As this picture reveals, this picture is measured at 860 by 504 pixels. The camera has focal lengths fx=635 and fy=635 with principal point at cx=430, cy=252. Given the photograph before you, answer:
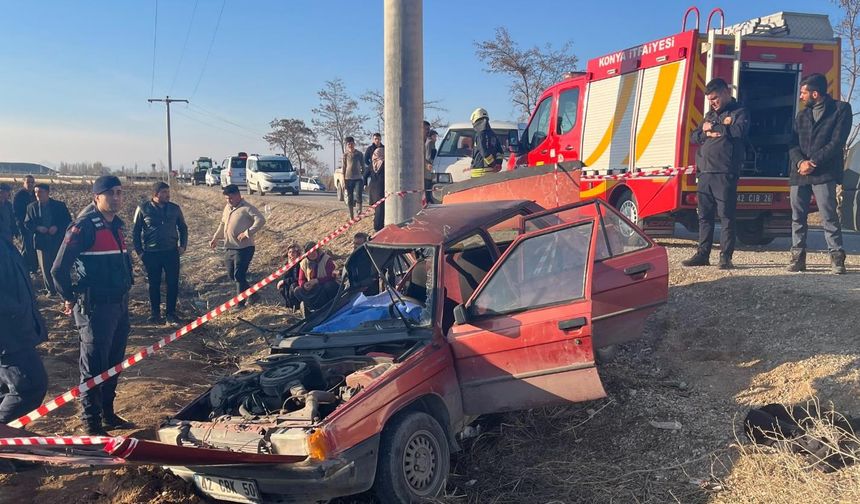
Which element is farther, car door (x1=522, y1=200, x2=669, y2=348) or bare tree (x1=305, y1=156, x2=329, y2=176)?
bare tree (x1=305, y1=156, x2=329, y2=176)

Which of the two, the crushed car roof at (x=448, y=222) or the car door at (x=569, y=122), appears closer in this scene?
the crushed car roof at (x=448, y=222)

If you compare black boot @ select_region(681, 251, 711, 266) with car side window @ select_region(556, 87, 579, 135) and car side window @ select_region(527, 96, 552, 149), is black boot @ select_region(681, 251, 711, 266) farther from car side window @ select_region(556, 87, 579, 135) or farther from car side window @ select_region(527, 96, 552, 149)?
car side window @ select_region(527, 96, 552, 149)

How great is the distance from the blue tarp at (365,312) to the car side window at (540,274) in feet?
1.66

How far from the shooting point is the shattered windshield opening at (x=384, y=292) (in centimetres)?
447

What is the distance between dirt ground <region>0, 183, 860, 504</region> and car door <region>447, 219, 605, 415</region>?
570 mm

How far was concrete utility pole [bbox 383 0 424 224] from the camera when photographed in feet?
22.9

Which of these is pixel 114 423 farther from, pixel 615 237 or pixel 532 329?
pixel 615 237

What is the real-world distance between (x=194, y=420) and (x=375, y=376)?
1250 mm

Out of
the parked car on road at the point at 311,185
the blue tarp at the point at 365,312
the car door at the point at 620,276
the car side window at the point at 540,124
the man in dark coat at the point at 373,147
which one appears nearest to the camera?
the car door at the point at 620,276

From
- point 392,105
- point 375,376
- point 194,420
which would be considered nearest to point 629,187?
point 392,105

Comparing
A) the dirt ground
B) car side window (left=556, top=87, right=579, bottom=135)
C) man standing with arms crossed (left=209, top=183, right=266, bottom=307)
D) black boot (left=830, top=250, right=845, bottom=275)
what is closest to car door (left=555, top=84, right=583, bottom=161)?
car side window (left=556, top=87, right=579, bottom=135)

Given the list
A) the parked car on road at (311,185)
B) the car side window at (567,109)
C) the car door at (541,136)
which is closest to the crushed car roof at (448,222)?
the car side window at (567,109)

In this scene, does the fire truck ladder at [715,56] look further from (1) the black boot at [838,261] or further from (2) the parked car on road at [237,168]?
(2) the parked car on road at [237,168]

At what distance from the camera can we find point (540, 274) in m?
4.25
